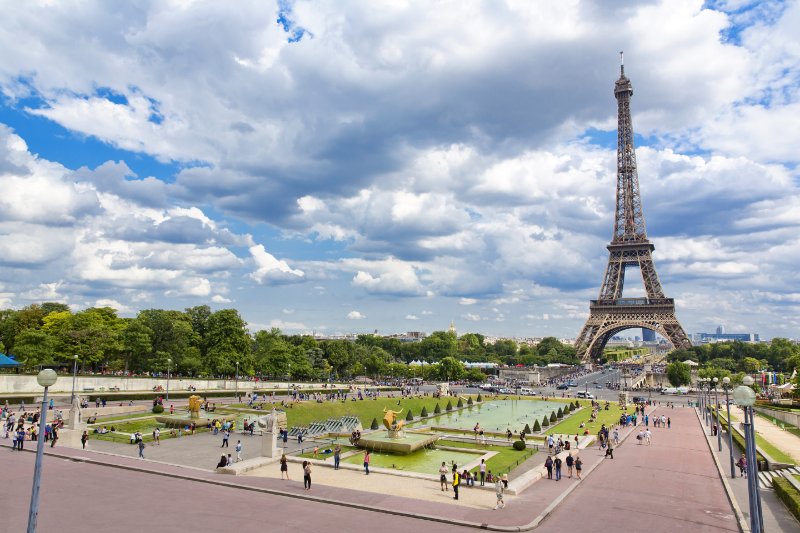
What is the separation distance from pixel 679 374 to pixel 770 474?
88655 millimetres

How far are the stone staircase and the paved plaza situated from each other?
214cm

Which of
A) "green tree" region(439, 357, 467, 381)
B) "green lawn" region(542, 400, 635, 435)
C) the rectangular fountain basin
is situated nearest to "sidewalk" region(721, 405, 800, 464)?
"green lawn" region(542, 400, 635, 435)

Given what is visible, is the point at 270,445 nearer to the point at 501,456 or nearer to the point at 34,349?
the point at 501,456

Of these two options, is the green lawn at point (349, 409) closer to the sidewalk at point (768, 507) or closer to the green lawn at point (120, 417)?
the green lawn at point (120, 417)

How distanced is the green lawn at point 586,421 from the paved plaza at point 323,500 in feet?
56.7

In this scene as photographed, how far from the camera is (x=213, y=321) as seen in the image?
276 feet

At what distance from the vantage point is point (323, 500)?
22.6m

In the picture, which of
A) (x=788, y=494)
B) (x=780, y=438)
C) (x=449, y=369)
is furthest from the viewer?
(x=449, y=369)

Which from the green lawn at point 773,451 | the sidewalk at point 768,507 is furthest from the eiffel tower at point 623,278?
the sidewalk at point 768,507

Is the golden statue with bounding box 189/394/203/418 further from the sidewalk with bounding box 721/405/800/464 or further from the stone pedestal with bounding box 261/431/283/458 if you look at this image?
the sidewalk with bounding box 721/405/800/464

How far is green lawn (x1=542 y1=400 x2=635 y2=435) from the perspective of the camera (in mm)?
48984

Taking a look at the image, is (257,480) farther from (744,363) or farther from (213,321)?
(744,363)

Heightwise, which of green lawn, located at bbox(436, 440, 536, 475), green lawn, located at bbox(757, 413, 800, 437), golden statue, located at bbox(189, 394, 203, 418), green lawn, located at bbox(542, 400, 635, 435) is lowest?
green lawn, located at bbox(542, 400, 635, 435)

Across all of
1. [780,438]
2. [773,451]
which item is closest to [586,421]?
[780,438]
